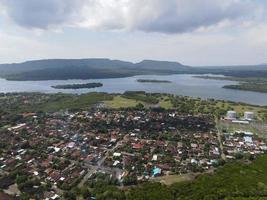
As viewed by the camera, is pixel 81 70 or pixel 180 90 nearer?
pixel 180 90

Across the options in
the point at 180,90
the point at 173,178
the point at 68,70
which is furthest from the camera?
the point at 68,70

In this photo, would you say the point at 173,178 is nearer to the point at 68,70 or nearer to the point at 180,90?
the point at 180,90

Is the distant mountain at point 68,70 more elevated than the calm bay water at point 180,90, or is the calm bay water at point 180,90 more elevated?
the distant mountain at point 68,70

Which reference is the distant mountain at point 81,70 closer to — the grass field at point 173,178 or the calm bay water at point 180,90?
the calm bay water at point 180,90

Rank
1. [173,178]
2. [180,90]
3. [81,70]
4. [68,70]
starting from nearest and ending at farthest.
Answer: [173,178] → [180,90] → [68,70] → [81,70]

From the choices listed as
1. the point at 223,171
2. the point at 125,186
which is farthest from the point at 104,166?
the point at 223,171

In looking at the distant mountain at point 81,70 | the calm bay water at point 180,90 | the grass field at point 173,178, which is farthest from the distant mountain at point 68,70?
the grass field at point 173,178

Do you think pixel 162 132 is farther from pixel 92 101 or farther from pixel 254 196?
pixel 92 101

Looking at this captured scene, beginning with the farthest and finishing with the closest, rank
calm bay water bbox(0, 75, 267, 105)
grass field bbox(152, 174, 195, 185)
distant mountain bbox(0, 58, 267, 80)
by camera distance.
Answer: distant mountain bbox(0, 58, 267, 80), calm bay water bbox(0, 75, 267, 105), grass field bbox(152, 174, 195, 185)

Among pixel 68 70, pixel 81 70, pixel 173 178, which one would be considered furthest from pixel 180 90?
pixel 68 70

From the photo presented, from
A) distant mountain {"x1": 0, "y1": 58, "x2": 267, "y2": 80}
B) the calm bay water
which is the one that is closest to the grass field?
the calm bay water

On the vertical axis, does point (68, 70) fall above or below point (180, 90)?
above

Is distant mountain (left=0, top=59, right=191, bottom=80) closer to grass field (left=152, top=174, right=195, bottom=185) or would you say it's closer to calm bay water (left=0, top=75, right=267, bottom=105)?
calm bay water (left=0, top=75, right=267, bottom=105)
